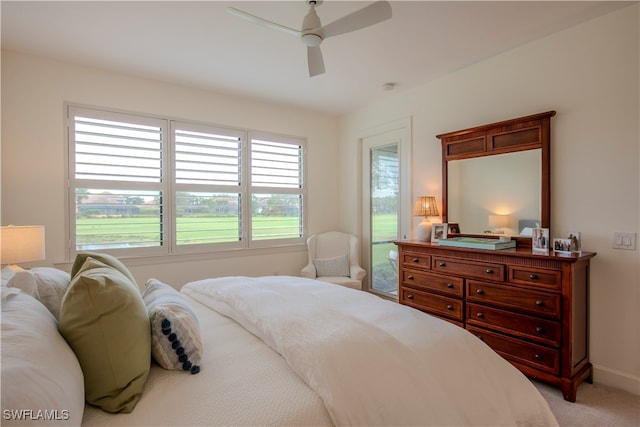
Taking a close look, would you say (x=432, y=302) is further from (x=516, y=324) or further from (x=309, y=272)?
(x=309, y=272)

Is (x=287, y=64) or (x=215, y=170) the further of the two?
(x=215, y=170)

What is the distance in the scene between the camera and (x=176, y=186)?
11.8 ft

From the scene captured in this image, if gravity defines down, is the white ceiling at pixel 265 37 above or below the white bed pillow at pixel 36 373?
above

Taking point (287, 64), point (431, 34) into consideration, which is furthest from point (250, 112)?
point (431, 34)

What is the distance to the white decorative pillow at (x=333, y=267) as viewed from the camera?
411 cm

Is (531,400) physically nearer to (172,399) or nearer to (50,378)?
Answer: (172,399)

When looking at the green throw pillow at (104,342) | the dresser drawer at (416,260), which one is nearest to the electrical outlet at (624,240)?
the dresser drawer at (416,260)

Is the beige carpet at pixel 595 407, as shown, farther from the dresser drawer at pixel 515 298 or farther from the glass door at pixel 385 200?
the glass door at pixel 385 200

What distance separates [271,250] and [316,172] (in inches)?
49.4

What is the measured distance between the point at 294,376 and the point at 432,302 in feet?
6.99

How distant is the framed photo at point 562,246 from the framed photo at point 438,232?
91 cm

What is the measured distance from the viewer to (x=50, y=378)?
0.81m
